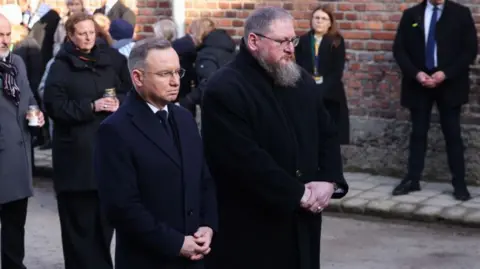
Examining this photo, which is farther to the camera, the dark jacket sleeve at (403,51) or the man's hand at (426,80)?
the dark jacket sleeve at (403,51)

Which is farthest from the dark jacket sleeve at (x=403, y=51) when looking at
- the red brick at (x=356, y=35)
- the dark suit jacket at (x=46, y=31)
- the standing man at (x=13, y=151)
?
the dark suit jacket at (x=46, y=31)

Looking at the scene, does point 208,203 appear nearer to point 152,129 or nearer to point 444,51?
point 152,129

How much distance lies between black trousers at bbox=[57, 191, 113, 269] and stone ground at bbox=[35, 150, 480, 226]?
3098 millimetres

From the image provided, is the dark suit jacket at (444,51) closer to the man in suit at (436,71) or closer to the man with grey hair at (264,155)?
the man in suit at (436,71)

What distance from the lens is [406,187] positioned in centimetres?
1070

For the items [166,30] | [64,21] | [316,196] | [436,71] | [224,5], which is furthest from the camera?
[64,21]

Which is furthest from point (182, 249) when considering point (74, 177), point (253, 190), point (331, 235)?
point (331, 235)

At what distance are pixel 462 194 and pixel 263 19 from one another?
17.2ft

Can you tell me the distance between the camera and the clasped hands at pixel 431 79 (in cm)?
1039

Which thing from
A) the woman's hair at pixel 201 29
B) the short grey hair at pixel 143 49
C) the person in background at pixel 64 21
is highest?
the short grey hair at pixel 143 49

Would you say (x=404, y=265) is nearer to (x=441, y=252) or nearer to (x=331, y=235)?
(x=441, y=252)

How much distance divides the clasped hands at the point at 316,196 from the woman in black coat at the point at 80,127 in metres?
2.39

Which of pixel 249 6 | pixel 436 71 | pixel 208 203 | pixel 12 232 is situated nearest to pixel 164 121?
pixel 208 203

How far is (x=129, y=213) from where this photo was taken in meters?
4.87
